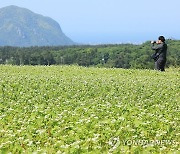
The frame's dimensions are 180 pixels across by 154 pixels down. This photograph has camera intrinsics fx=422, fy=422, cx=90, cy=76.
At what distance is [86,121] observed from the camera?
11422mm

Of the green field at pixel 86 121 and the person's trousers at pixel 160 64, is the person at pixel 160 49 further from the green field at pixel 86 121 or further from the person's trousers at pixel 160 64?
the green field at pixel 86 121

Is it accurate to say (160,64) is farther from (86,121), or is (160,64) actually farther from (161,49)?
(86,121)

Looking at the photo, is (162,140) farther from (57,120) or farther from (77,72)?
(77,72)

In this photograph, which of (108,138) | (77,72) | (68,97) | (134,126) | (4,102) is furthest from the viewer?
(77,72)

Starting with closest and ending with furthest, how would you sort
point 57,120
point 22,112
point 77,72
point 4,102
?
point 57,120, point 22,112, point 4,102, point 77,72

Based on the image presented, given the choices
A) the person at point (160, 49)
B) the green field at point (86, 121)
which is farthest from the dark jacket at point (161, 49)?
the green field at point (86, 121)

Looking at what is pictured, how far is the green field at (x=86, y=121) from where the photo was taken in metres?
9.23

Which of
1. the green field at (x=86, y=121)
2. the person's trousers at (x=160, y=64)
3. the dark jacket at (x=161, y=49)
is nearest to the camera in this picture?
the green field at (x=86, y=121)

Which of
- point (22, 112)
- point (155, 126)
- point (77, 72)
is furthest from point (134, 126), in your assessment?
point (77, 72)

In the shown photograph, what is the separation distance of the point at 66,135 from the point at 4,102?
5921mm

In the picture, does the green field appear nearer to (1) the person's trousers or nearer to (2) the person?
(2) the person

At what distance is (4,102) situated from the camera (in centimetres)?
1561

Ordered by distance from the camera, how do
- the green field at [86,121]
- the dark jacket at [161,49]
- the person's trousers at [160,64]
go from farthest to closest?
the person's trousers at [160,64] → the dark jacket at [161,49] → the green field at [86,121]

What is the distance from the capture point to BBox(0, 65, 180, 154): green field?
9.23 metres
